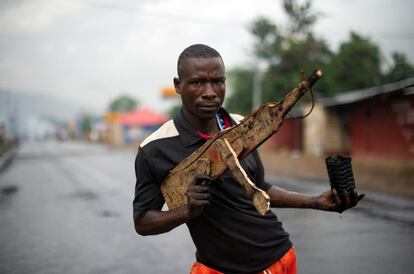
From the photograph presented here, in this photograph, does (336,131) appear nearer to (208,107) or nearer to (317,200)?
(317,200)

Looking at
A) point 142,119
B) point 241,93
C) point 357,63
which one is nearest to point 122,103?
point 142,119

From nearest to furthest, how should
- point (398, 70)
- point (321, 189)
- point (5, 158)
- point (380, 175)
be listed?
point (321, 189)
point (380, 175)
point (398, 70)
point (5, 158)

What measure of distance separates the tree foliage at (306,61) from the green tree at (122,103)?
5865 centimetres

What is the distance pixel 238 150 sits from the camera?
62.5 inches

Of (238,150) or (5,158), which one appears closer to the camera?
(238,150)

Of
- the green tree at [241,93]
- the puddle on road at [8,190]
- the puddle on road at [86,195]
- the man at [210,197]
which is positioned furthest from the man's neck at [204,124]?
the green tree at [241,93]

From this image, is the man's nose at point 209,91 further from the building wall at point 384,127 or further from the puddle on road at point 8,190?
the building wall at point 384,127

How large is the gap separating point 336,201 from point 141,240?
15.6 ft

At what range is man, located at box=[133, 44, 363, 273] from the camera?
175 centimetres

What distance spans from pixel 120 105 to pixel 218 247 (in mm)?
102748

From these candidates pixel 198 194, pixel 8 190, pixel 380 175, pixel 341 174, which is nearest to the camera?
pixel 198 194

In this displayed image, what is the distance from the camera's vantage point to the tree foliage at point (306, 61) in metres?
26.4

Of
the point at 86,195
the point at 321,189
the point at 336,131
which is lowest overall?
the point at 336,131

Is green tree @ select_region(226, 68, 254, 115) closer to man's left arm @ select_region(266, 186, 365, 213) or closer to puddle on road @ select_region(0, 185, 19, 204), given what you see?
puddle on road @ select_region(0, 185, 19, 204)
